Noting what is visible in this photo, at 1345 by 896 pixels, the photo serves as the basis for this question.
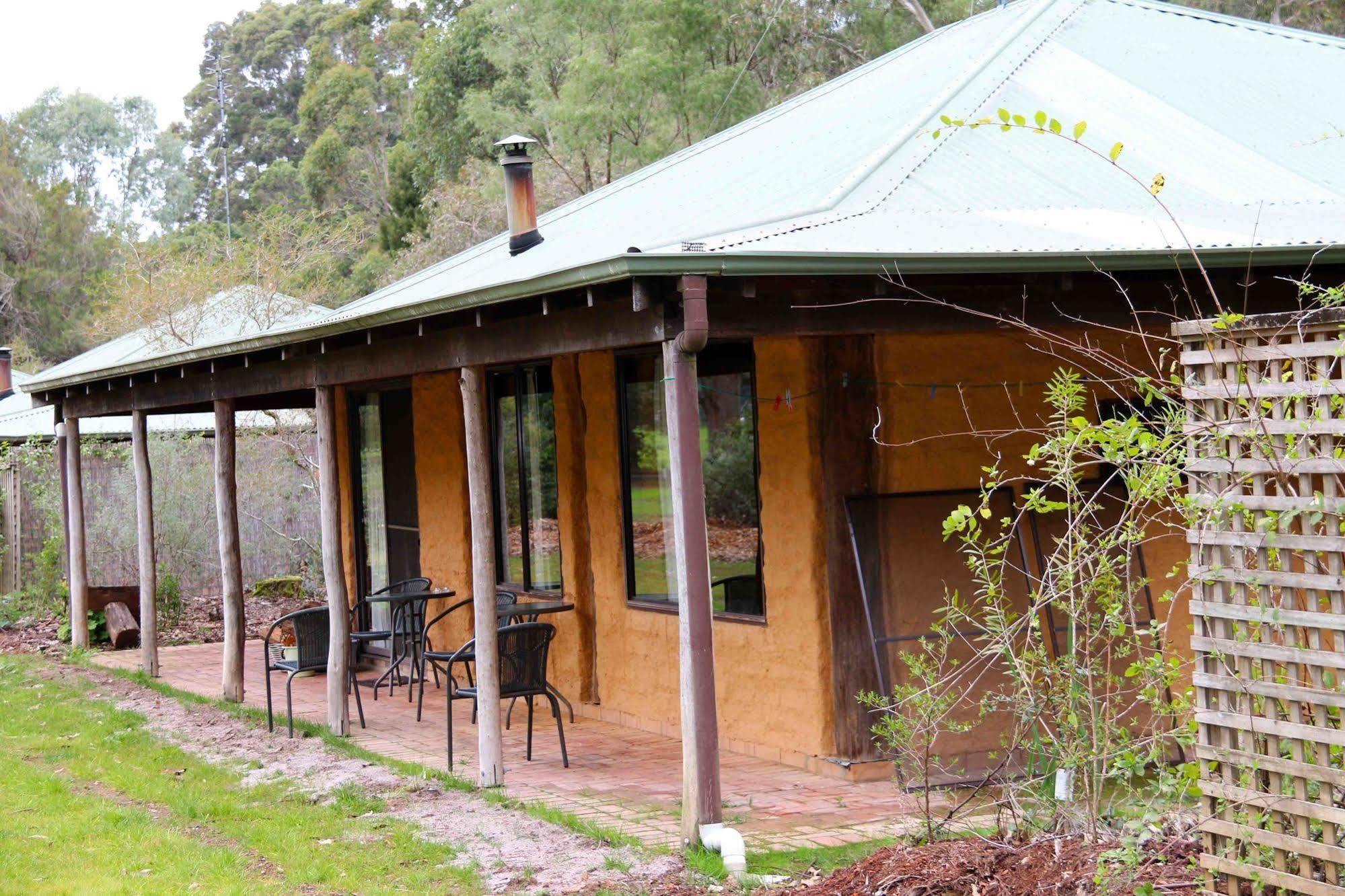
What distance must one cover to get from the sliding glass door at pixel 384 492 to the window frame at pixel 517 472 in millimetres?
1277

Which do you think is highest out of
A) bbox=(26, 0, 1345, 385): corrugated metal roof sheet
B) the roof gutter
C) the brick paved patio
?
bbox=(26, 0, 1345, 385): corrugated metal roof sheet

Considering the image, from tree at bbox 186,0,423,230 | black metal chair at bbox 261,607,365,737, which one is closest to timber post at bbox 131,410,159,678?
black metal chair at bbox 261,607,365,737

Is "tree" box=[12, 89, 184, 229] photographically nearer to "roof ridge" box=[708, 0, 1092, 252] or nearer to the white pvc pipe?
"roof ridge" box=[708, 0, 1092, 252]

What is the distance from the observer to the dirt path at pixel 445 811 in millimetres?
5887

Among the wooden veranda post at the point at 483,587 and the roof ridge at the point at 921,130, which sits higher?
the roof ridge at the point at 921,130

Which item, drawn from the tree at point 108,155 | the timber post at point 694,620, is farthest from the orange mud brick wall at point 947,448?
the tree at point 108,155

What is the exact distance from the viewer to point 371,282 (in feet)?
118

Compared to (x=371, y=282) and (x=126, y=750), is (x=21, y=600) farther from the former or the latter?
(x=371, y=282)

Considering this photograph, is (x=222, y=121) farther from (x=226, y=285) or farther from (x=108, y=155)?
(x=226, y=285)

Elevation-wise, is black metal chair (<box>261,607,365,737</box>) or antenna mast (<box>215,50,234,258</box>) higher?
antenna mast (<box>215,50,234,258</box>)

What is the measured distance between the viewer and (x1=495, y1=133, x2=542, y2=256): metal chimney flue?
973cm

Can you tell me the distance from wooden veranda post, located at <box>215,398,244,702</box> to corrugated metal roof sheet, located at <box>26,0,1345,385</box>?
2.56 feet

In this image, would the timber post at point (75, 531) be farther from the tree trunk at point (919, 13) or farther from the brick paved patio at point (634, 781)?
the tree trunk at point (919, 13)

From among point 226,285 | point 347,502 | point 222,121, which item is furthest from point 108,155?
point 347,502
